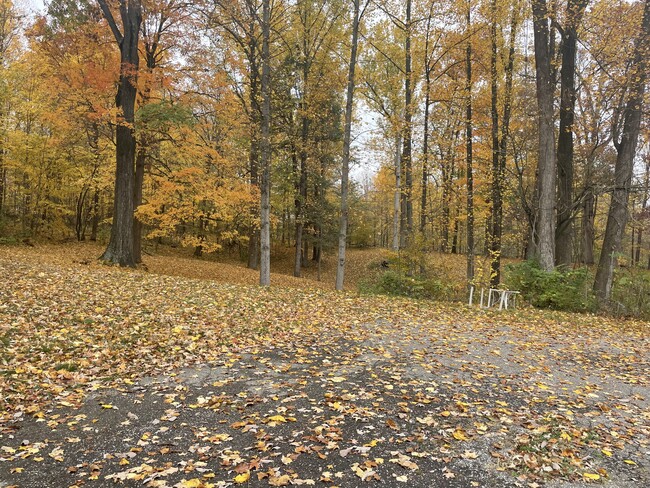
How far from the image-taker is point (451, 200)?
17.4 metres

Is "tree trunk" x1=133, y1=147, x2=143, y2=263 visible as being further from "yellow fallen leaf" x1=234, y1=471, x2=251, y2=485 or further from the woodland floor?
"yellow fallen leaf" x1=234, y1=471, x2=251, y2=485

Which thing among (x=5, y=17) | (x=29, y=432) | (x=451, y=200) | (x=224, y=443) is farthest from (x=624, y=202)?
(x=5, y=17)

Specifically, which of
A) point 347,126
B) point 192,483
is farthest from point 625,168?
point 192,483

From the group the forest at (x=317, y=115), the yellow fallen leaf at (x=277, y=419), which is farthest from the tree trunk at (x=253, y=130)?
the yellow fallen leaf at (x=277, y=419)

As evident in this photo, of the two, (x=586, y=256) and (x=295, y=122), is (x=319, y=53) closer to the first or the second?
(x=295, y=122)

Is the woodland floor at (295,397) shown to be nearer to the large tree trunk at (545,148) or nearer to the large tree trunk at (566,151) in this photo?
the large tree trunk at (545,148)

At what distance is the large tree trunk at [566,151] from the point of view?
13891 millimetres

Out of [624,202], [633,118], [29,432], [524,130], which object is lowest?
[29,432]

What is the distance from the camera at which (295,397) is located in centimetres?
467

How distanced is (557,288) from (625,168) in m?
4.60

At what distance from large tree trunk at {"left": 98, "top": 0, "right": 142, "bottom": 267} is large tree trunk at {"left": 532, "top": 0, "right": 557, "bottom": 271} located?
13101mm

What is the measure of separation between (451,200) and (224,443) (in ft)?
51.6

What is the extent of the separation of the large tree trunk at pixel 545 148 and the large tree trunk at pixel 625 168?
1671mm

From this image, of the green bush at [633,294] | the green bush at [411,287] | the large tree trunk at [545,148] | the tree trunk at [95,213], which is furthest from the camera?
the tree trunk at [95,213]
